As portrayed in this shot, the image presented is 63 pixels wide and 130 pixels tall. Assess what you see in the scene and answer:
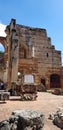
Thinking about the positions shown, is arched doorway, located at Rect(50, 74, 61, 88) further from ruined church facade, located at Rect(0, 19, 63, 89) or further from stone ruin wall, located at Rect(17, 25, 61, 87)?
stone ruin wall, located at Rect(17, 25, 61, 87)

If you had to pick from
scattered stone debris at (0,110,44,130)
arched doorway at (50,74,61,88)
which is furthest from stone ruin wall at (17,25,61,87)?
scattered stone debris at (0,110,44,130)

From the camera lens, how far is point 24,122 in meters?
6.46

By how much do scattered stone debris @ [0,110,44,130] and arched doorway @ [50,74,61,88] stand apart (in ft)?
85.4

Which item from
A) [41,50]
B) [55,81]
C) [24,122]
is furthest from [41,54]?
[24,122]

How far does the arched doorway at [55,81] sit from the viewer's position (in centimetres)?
3270

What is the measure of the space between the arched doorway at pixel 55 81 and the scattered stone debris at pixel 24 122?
2603cm

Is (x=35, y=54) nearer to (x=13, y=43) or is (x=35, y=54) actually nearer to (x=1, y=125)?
(x=13, y=43)

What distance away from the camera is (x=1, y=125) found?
624cm

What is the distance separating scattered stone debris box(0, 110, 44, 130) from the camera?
627 cm

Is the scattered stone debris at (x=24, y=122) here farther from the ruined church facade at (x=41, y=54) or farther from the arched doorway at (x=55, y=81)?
the arched doorway at (x=55, y=81)

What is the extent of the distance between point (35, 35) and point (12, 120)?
28.2 m

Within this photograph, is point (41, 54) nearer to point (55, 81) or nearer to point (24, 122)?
point (55, 81)

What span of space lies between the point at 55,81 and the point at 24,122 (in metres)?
27.2

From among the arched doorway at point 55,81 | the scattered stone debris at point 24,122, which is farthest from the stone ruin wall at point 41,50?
the scattered stone debris at point 24,122
